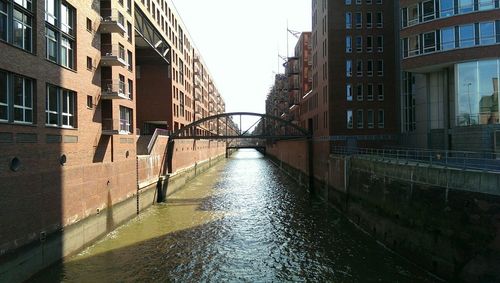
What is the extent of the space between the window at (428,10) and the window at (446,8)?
2.20 ft

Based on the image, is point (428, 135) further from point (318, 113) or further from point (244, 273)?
point (244, 273)

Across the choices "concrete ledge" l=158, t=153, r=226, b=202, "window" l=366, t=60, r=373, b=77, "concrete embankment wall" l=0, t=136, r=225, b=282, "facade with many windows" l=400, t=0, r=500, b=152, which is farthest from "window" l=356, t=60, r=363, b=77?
"concrete ledge" l=158, t=153, r=226, b=202

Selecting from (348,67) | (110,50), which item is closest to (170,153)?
(110,50)

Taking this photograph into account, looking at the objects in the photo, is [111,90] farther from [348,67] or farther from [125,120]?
[348,67]

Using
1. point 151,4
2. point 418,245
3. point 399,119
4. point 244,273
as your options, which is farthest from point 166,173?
point 418,245

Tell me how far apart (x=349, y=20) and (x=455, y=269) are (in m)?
31.4

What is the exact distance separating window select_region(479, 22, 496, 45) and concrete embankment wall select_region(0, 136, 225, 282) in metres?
24.7

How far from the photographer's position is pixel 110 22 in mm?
23688

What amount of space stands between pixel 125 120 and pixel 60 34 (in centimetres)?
1006

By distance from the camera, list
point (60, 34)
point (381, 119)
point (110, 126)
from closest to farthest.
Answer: point (60, 34) < point (110, 126) < point (381, 119)

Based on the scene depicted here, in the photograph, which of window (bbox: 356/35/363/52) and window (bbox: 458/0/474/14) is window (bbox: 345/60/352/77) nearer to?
window (bbox: 356/35/363/52)

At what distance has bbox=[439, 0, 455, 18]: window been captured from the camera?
28.9 m

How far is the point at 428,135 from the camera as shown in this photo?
32.5 meters

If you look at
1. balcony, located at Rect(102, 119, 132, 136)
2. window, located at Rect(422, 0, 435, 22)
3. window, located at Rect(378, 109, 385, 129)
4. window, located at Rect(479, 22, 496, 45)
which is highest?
window, located at Rect(422, 0, 435, 22)
